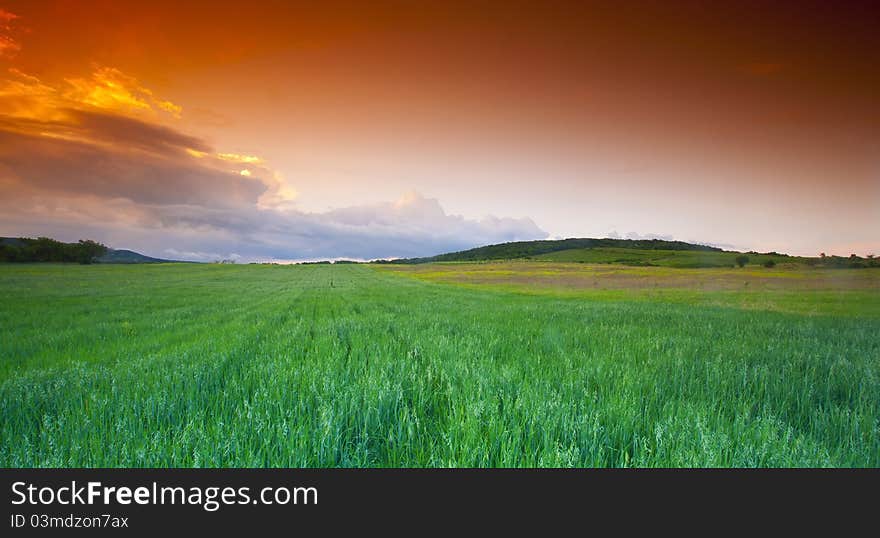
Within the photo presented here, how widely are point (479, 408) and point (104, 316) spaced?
1678 centimetres

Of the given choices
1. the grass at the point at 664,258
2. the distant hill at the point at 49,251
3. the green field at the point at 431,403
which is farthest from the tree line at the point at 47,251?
the grass at the point at 664,258

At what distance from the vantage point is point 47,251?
77.2m

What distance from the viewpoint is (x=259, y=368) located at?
5383mm

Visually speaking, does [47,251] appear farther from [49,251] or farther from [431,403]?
[431,403]

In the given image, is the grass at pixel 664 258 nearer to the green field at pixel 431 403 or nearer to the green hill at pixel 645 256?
the green hill at pixel 645 256

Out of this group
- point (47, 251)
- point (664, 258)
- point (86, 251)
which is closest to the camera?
point (47, 251)

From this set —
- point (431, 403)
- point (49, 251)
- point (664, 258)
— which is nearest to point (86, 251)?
point (49, 251)

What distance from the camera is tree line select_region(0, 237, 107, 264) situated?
6525 cm

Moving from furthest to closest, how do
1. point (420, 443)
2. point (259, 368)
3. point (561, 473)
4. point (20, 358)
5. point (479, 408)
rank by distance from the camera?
point (20, 358), point (259, 368), point (479, 408), point (420, 443), point (561, 473)

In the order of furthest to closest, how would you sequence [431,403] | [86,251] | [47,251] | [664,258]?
[664,258], [86,251], [47,251], [431,403]

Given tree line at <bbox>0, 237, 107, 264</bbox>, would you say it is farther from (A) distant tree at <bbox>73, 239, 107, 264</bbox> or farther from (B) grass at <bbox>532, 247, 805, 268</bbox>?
(B) grass at <bbox>532, 247, 805, 268</bbox>

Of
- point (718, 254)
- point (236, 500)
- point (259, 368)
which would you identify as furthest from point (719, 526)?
point (718, 254)

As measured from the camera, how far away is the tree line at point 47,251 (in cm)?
6525

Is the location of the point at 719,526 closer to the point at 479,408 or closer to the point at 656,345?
the point at 479,408
